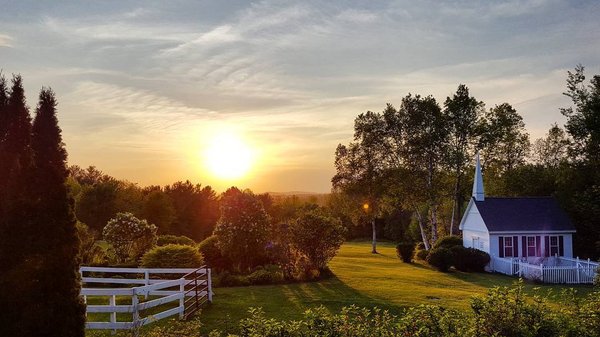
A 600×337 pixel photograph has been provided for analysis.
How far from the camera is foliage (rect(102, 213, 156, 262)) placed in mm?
27234

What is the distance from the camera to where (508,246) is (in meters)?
33.9

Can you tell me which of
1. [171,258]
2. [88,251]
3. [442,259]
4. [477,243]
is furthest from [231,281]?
[477,243]

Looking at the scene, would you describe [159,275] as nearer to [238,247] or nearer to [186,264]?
[186,264]

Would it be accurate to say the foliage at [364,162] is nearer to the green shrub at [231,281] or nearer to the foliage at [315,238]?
the foliage at [315,238]

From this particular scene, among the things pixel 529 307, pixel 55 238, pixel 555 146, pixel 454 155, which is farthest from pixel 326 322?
pixel 555 146

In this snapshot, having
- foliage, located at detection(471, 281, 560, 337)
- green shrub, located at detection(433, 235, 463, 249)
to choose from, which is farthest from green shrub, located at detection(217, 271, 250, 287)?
green shrub, located at detection(433, 235, 463, 249)

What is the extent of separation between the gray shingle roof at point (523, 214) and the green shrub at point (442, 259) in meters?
3.67

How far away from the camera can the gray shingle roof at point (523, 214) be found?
112 ft

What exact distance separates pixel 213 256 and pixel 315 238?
5.99 meters

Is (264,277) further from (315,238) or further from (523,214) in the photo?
(523,214)

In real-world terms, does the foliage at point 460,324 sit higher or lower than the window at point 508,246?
higher

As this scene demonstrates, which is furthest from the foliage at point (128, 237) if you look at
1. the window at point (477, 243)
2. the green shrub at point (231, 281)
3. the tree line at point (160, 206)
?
the window at point (477, 243)

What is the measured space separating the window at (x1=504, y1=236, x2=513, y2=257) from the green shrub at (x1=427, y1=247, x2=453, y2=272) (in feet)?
14.3

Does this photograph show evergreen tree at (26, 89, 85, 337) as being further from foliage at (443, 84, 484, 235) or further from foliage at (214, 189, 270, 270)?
foliage at (443, 84, 484, 235)
